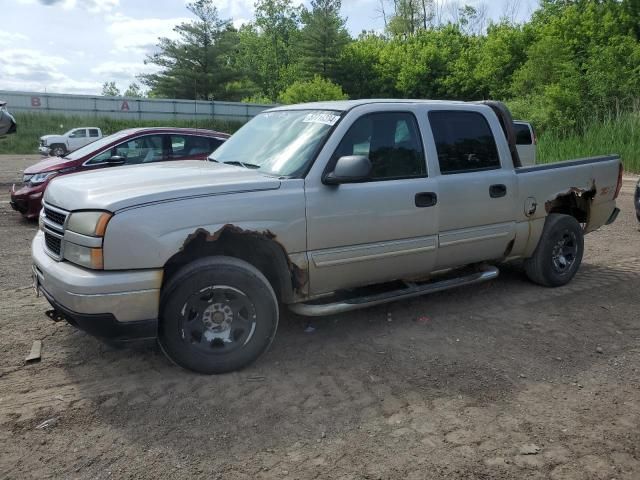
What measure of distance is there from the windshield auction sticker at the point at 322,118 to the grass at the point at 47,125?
34.1 metres


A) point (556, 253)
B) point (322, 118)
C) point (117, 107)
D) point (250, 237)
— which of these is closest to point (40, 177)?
point (322, 118)

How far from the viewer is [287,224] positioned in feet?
13.3

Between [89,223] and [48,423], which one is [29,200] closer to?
[89,223]

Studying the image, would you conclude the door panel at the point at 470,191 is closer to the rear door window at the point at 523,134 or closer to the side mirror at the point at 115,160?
the side mirror at the point at 115,160

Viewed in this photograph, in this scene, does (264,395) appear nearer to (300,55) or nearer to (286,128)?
(286,128)

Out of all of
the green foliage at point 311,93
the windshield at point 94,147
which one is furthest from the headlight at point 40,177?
the green foliage at point 311,93

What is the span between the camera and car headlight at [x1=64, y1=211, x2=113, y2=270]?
3.53 meters

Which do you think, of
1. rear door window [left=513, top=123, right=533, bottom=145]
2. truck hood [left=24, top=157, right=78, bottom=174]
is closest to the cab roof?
truck hood [left=24, top=157, right=78, bottom=174]

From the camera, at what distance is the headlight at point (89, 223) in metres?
3.53

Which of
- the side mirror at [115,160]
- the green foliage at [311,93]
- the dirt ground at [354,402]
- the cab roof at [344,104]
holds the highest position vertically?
the green foliage at [311,93]

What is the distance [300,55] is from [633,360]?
5617cm

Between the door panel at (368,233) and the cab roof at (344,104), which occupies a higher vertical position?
the cab roof at (344,104)

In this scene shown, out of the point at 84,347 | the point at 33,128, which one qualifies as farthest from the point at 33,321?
the point at 33,128

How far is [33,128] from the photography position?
37.9m
